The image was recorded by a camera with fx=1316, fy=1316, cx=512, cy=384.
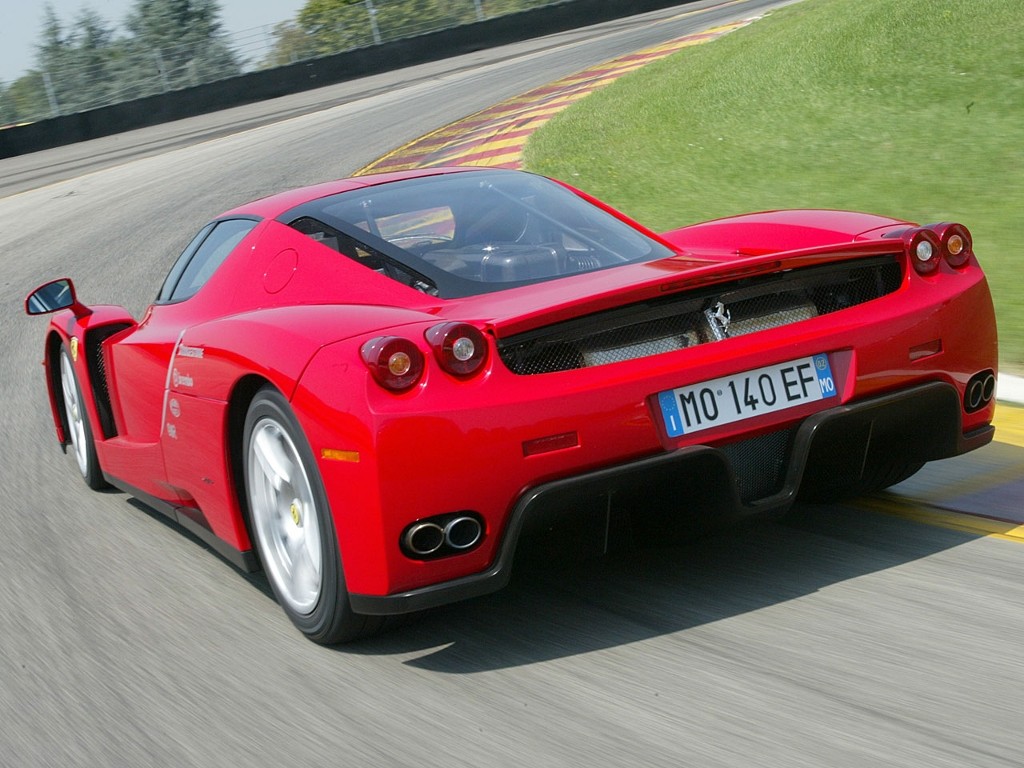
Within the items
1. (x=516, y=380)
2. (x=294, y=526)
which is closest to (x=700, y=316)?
(x=516, y=380)

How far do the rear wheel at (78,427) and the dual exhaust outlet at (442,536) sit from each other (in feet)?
8.32

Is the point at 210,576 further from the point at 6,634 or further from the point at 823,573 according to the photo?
the point at 823,573

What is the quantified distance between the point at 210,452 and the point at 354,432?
3.04ft

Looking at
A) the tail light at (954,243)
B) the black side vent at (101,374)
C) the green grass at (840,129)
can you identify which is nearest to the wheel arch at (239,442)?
the black side vent at (101,374)

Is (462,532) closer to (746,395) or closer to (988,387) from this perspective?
(746,395)

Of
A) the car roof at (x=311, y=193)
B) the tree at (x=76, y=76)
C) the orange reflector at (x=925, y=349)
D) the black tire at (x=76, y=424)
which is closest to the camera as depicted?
the orange reflector at (x=925, y=349)

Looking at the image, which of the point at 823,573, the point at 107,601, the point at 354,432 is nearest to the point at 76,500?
the point at 107,601

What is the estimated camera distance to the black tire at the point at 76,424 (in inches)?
205

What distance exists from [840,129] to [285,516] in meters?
8.58

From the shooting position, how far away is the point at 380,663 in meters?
3.30

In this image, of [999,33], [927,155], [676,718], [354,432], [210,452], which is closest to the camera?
[676,718]

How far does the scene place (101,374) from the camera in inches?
200

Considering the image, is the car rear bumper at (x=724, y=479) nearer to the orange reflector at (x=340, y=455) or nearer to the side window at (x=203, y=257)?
the orange reflector at (x=340, y=455)

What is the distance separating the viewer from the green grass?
8.70 meters
